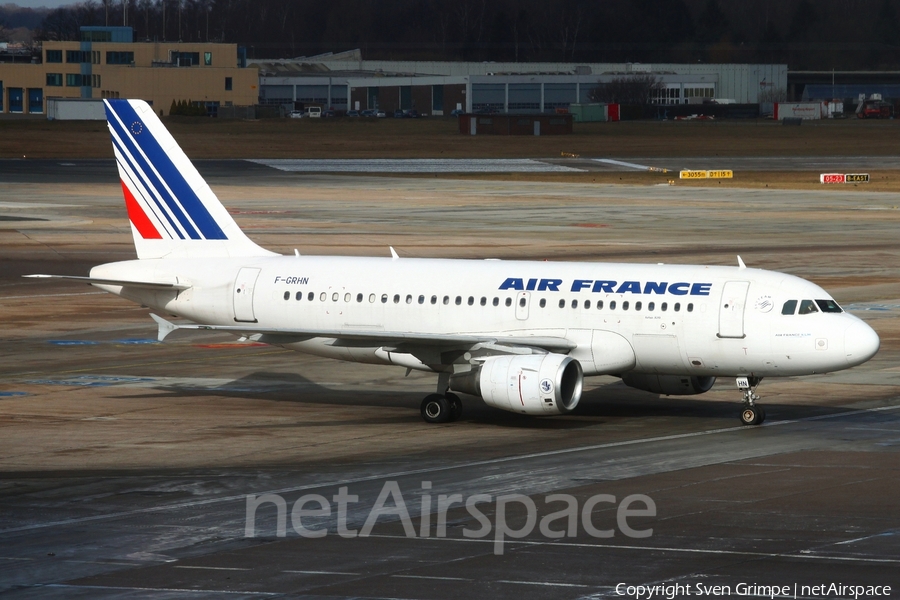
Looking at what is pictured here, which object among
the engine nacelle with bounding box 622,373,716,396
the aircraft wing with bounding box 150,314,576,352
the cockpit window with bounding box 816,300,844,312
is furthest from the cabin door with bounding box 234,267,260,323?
the cockpit window with bounding box 816,300,844,312

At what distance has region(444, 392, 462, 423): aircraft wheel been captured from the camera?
36.0 metres

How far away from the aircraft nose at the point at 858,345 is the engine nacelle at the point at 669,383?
4373mm

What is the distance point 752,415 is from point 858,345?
3.35 metres

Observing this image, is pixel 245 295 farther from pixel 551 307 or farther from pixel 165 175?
pixel 551 307

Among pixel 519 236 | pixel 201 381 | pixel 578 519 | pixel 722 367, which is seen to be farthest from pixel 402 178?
pixel 578 519

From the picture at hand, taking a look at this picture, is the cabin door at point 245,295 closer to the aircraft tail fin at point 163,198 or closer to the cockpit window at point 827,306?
the aircraft tail fin at point 163,198

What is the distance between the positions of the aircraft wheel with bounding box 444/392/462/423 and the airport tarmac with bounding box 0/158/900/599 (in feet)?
2.13

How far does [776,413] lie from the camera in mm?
37125

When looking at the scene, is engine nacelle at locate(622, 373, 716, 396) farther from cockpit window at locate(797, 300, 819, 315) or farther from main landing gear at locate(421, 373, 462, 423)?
main landing gear at locate(421, 373, 462, 423)

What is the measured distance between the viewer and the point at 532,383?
33.2 meters

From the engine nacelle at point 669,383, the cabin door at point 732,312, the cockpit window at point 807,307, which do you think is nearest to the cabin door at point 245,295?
the engine nacelle at point 669,383

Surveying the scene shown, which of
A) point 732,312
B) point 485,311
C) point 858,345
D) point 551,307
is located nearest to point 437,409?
point 485,311

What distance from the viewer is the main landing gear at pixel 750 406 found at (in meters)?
34.9

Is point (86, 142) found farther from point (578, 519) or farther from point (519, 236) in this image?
point (578, 519)
